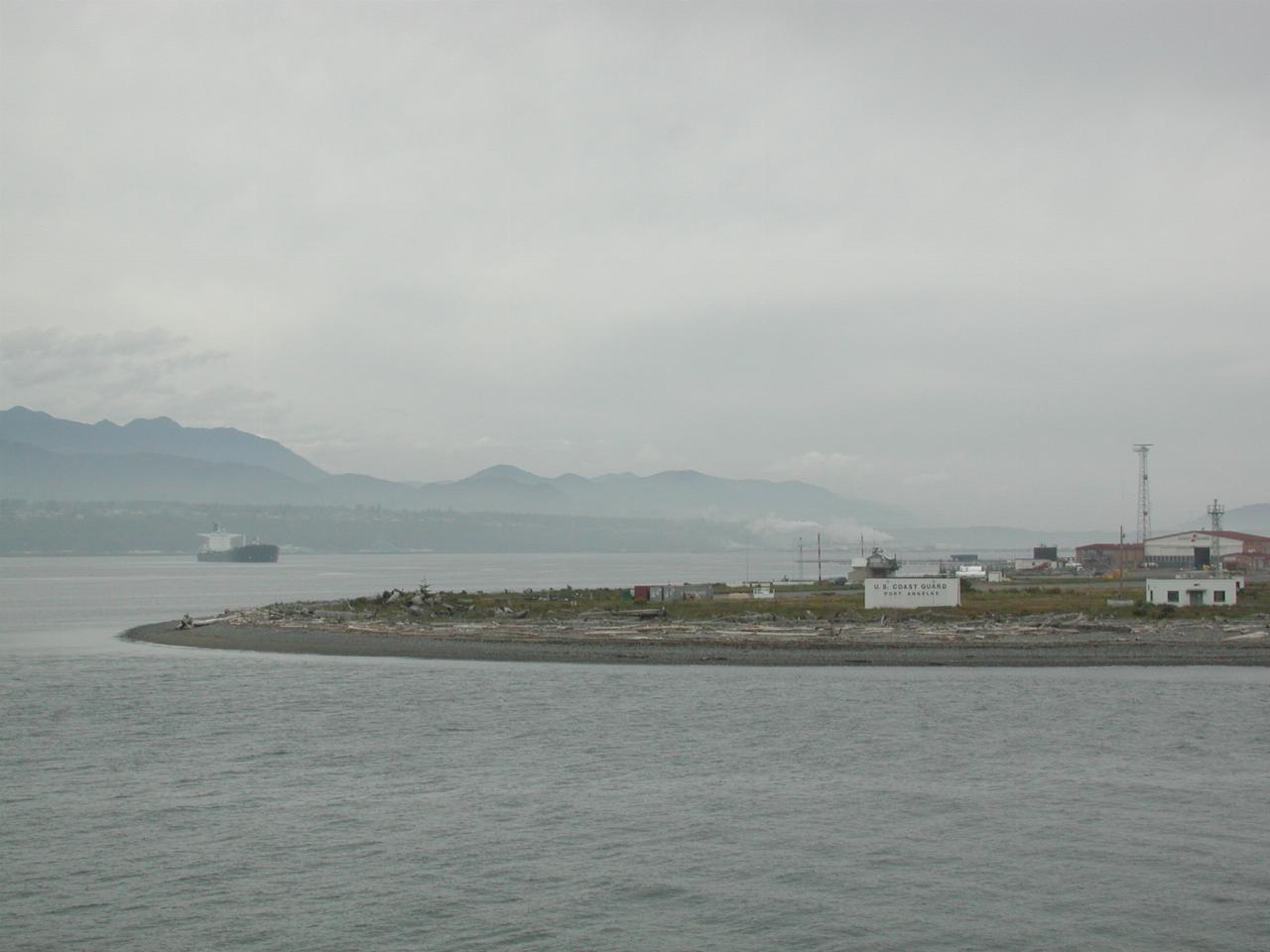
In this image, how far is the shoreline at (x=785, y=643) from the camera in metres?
44.9

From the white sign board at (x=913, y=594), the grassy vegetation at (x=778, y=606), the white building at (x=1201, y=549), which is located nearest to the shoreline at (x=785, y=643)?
the grassy vegetation at (x=778, y=606)

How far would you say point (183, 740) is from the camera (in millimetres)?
29406

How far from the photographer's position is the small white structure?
60031mm

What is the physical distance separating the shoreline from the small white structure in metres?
5.95

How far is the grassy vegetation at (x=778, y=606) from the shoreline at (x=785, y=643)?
2.94 m

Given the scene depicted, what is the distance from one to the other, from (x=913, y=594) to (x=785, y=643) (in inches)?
574

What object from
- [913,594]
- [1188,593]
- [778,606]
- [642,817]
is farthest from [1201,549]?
[642,817]

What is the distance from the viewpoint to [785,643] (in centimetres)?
4912

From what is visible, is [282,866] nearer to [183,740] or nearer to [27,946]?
[27,946]

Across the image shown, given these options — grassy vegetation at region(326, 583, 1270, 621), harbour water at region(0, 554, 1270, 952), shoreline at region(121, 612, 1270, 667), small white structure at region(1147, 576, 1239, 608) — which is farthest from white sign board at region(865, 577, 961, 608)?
harbour water at region(0, 554, 1270, 952)

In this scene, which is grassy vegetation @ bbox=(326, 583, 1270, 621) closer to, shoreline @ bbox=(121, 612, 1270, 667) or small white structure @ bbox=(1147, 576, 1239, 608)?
small white structure @ bbox=(1147, 576, 1239, 608)

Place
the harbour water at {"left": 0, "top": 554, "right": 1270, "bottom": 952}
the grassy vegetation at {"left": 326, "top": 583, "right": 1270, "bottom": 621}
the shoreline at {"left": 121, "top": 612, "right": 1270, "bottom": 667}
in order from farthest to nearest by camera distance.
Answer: the grassy vegetation at {"left": 326, "top": 583, "right": 1270, "bottom": 621} → the shoreline at {"left": 121, "top": 612, "right": 1270, "bottom": 667} → the harbour water at {"left": 0, "top": 554, "right": 1270, "bottom": 952}

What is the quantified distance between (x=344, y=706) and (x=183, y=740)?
6471 mm

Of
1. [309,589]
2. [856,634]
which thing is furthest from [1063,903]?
Answer: [309,589]
